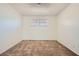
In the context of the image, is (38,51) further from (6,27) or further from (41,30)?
(41,30)

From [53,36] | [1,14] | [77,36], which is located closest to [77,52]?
[77,36]

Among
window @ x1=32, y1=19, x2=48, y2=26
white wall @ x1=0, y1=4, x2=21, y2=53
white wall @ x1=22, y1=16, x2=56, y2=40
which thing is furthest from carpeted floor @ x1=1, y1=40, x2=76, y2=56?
window @ x1=32, y1=19, x2=48, y2=26

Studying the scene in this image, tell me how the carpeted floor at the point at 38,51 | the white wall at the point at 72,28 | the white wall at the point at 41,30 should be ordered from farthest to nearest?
the white wall at the point at 41,30 → the carpeted floor at the point at 38,51 → the white wall at the point at 72,28

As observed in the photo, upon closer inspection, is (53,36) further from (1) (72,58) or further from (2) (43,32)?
(1) (72,58)

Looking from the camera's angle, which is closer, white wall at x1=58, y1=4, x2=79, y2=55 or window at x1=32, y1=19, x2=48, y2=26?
white wall at x1=58, y1=4, x2=79, y2=55

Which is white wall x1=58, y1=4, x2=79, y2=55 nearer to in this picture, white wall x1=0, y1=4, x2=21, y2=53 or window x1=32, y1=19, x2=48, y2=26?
white wall x1=0, y1=4, x2=21, y2=53

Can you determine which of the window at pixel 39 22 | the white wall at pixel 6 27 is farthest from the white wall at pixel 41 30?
the white wall at pixel 6 27

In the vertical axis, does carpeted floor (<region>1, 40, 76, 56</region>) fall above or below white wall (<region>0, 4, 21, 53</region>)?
below

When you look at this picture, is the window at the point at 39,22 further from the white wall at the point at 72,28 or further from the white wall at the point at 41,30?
the white wall at the point at 72,28

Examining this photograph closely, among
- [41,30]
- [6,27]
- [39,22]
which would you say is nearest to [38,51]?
[6,27]

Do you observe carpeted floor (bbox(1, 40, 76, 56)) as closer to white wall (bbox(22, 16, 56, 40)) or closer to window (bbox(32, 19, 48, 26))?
white wall (bbox(22, 16, 56, 40))

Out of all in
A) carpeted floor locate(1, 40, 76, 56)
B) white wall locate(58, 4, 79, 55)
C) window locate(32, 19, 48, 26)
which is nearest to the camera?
white wall locate(58, 4, 79, 55)

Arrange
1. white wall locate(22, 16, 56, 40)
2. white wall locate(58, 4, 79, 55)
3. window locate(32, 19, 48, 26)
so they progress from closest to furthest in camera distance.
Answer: white wall locate(58, 4, 79, 55) → white wall locate(22, 16, 56, 40) → window locate(32, 19, 48, 26)

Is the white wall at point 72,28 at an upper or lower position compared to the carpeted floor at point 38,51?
upper
